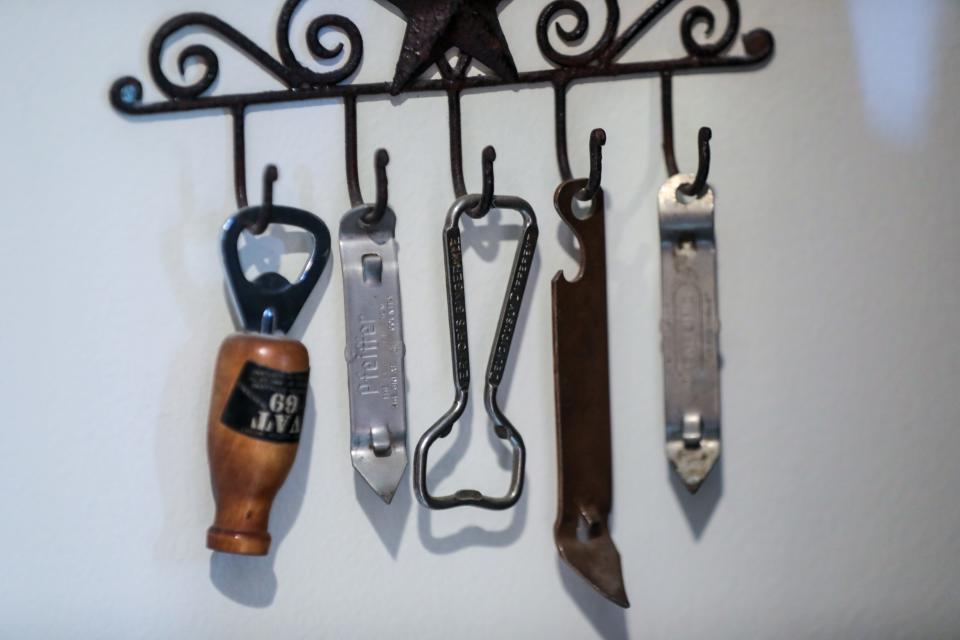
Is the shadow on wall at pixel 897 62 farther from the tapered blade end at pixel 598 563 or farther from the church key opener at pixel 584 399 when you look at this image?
the tapered blade end at pixel 598 563

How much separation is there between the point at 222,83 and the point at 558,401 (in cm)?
35

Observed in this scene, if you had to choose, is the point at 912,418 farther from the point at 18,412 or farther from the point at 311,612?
the point at 18,412

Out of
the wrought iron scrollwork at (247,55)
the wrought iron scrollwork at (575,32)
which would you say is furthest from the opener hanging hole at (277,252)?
the wrought iron scrollwork at (575,32)

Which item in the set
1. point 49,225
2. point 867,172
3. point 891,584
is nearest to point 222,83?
point 49,225

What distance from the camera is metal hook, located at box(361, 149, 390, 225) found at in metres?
0.74

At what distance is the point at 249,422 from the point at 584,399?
25 centimetres

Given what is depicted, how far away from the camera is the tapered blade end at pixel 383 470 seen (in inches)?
30.3

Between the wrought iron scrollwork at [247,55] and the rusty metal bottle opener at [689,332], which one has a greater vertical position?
the wrought iron scrollwork at [247,55]

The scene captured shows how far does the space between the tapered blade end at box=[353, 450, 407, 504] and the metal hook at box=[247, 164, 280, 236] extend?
185 millimetres

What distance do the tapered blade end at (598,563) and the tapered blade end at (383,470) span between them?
128mm

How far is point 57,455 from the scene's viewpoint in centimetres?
80

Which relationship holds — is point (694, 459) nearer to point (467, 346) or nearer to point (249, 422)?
point (467, 346)

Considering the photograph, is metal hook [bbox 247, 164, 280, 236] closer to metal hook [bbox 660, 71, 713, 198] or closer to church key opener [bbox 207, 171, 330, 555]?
church key opener [bbox 207, 171, 330, 555]

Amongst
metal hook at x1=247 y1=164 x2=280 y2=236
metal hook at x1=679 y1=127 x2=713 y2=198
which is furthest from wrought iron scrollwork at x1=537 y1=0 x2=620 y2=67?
metal hook at x1=247 y1=164 x2=280 y2=236
